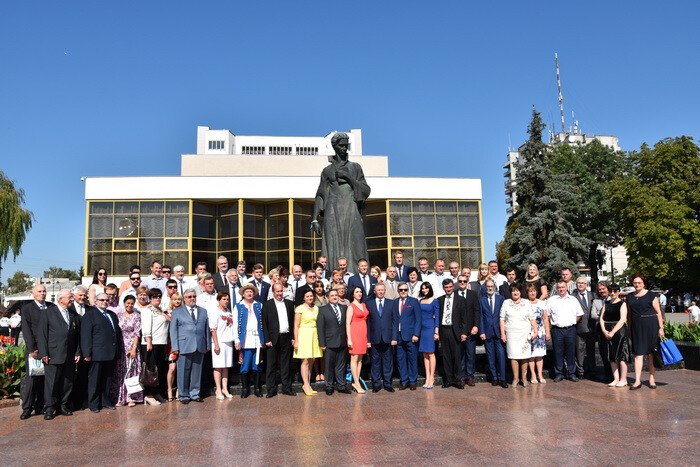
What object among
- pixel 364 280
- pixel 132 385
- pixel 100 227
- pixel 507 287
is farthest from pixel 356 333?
pixel 100 227

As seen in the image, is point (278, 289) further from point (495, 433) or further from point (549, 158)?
point (549, 158)

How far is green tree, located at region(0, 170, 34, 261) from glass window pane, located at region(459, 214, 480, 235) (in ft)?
84.1

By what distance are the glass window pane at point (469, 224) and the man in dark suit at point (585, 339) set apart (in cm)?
2436

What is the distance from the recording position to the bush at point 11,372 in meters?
8.30

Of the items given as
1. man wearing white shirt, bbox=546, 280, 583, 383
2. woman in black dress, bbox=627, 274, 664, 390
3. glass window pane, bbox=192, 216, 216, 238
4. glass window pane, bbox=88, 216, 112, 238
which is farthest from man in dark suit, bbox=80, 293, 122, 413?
glass window pane, bbox=88, 216, 112, 238

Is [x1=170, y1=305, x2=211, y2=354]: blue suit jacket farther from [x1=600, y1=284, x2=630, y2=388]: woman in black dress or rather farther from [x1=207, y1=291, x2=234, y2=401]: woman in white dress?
[x1=600, y1=284, x2=630, y2=388]: woman in black dress

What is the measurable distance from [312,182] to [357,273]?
2360 centimetres

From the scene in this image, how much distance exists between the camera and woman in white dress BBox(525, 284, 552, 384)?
8.92m

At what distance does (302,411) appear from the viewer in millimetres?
7113

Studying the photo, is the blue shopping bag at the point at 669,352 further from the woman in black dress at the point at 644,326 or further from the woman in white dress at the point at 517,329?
the woman in white dress at the point at 517,329

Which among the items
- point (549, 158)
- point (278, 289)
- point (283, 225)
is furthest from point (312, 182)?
point (278, 289)

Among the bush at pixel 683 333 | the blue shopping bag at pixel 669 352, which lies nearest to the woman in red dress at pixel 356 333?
the blue shopping bag at pixel 669 352

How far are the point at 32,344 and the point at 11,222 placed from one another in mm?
28861

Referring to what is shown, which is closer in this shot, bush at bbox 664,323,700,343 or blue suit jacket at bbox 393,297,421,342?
blue suit jacket at bbox 393,297,421,342
